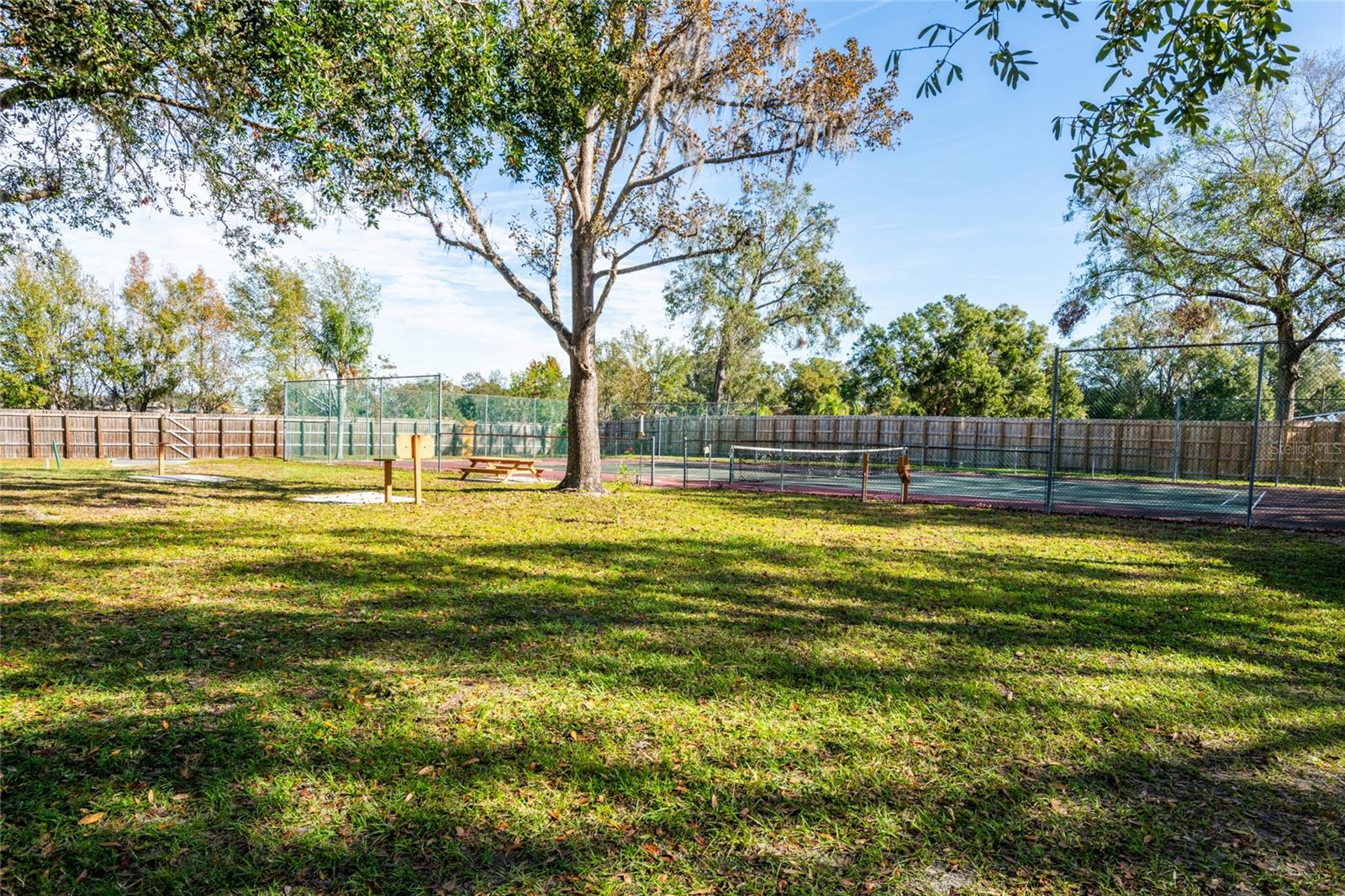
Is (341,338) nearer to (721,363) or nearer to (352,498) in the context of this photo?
(721,363)

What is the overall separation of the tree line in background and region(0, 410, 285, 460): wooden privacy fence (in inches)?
336

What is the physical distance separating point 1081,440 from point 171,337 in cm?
3963

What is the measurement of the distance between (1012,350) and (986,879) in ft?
128

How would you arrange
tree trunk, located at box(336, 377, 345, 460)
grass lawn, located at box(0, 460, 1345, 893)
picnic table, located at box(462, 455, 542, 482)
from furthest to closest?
tree trunk, located at box(336, 377, 345, 460) < picnic table, located at box(462, 455, 542, 482) < grass lawn, located at box(0, 460, 1345, 893)

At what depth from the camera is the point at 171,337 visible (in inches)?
1325

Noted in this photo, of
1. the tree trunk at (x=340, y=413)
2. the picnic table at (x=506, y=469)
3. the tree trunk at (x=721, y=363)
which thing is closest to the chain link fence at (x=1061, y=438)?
the tree trunk at (x=340, y=413)

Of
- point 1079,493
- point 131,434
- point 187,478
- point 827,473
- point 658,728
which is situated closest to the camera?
point 658,728

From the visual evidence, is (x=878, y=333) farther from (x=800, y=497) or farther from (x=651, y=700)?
(x=651, y=700)

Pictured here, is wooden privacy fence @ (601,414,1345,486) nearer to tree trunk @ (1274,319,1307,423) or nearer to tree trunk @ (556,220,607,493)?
tree trunk @ (556,220,607,493)

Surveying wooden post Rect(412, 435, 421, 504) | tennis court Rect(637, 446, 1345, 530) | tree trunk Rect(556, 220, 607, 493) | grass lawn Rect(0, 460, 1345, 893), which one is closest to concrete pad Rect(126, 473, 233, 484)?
wooden post Rect(412, 435, 421, 504)

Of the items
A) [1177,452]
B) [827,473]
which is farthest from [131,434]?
[1177,452]

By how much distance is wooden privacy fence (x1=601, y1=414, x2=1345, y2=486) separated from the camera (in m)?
15.6

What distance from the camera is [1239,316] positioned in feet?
76.4

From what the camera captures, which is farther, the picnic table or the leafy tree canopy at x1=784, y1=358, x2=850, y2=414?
the leafy tree canopy at x1=784, y1=358, x2=850, y2=414
